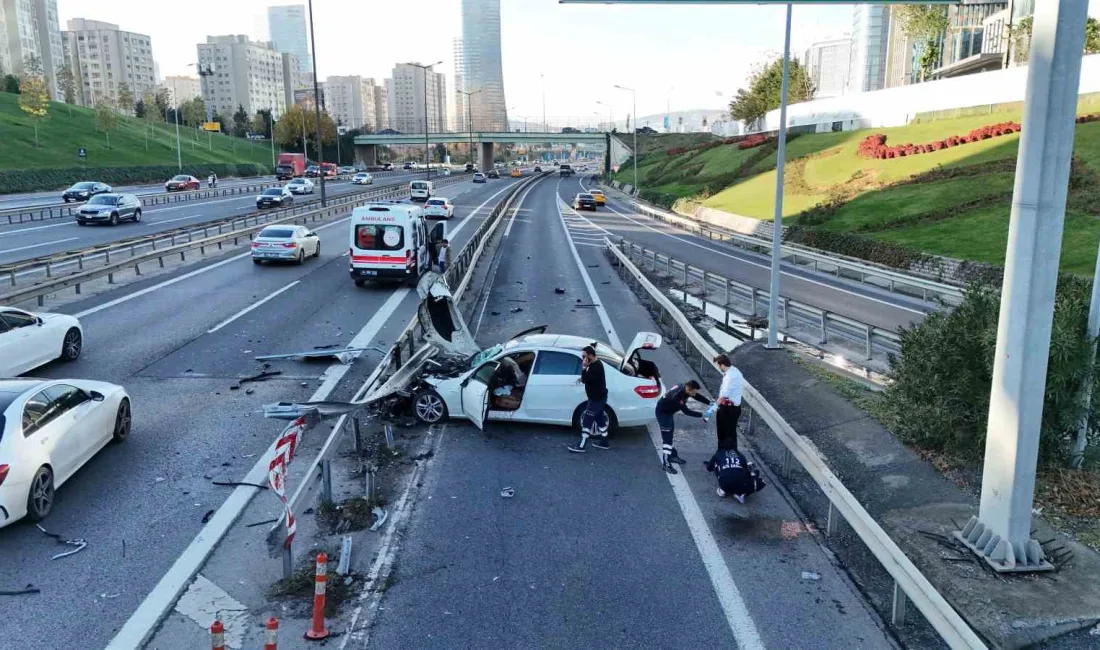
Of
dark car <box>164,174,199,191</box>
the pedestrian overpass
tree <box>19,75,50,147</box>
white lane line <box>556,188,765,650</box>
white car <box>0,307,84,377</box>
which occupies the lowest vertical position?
white lane line <box>556,188,765,650</box>

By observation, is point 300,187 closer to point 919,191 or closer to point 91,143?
point 91,143

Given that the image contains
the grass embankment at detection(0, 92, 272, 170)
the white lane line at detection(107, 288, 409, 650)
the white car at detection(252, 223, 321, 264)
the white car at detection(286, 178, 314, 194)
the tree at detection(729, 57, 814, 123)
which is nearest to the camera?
the white lane line at detection(107, 288, 409, 650)

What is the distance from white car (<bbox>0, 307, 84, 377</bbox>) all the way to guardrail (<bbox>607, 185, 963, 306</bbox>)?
17786mm

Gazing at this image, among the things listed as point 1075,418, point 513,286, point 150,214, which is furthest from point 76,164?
point 1075,418

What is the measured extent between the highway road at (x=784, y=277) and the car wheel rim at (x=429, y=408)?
7.33 metres

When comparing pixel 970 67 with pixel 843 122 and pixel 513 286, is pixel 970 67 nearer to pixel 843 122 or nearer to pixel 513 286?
pixel 843 122

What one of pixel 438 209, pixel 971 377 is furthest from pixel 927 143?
pixel 971 377

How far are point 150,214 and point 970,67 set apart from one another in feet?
286

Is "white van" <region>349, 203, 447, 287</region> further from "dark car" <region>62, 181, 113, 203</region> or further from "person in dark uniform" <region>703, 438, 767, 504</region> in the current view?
"dark car" <region>62, 181, 113, 203</region>

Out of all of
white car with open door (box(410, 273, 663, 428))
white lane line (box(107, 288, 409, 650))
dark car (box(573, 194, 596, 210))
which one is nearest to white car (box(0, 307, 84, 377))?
white lane line (box(107, 288, 409, 650))

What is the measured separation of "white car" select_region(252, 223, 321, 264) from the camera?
95.7 feet

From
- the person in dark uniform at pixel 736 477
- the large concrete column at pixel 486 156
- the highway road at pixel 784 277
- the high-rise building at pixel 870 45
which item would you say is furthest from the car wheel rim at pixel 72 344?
the high-rise building at pixel 870 45

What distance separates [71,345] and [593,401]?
10518mm

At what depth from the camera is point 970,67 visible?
91125 millimetres
